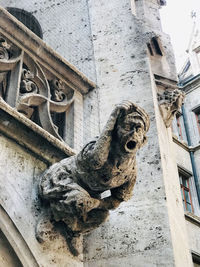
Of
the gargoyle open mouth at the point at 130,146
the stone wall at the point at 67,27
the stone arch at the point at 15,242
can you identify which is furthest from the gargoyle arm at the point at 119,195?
the stone wall at the point at 67,27

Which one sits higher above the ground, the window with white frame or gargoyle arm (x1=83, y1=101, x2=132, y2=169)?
the window with white frame

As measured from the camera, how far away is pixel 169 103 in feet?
13.9

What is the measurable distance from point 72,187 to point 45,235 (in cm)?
38

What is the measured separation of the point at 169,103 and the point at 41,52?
4.06 ft

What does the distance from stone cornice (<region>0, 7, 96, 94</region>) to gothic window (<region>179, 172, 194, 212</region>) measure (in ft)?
27.0

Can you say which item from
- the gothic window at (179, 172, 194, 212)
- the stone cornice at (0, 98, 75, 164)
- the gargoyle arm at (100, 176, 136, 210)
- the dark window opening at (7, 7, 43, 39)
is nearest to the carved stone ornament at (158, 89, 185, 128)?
the stone cornice at (0, 98, 75, 164)

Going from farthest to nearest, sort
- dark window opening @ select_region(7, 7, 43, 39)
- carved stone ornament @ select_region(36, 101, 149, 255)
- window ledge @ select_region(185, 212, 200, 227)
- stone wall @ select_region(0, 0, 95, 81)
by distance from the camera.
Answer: window ledge @ select_region(185, 212, 200, 227) < dark window opening @ select_region(7, 7, 43, 39) < stone wall @ select_region(0, 0, 95, 81) < carved stone ornament @ select_region(36, 101, 149, 255)

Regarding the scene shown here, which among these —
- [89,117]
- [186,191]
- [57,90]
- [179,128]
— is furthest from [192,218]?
[57,90]

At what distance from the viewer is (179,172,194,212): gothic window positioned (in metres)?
12.2

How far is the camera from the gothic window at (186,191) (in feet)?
40.0

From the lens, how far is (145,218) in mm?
3473

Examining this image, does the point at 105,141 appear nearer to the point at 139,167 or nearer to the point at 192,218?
the point at 139,167

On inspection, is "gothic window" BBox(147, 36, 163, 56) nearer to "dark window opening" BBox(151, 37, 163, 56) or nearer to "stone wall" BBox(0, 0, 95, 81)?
"dark window opening" BBox(151, 37, 163, 56)

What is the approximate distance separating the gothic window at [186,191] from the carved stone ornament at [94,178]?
903 centimetres
